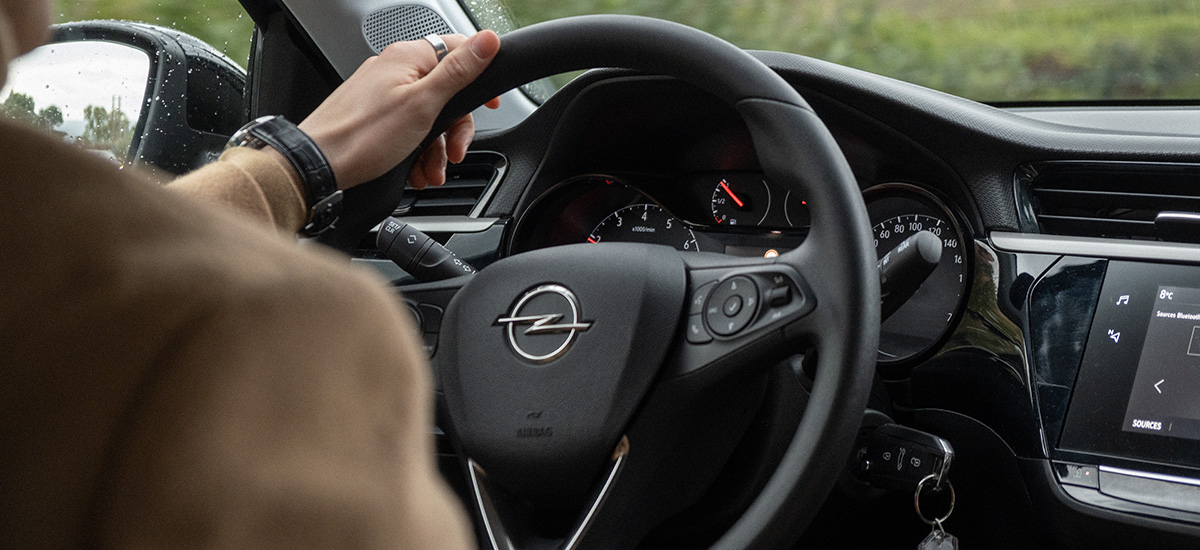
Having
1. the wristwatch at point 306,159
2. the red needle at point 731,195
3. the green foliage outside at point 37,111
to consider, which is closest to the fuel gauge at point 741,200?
the red needle at point 731,195

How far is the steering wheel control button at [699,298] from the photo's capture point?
3.38ft

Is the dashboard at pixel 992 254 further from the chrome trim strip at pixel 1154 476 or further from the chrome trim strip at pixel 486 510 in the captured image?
the chrome trim strip at pixel 486 510

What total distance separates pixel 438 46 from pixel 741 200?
62cm

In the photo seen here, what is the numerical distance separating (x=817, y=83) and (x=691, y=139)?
10.8 inches

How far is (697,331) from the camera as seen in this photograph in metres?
1.02

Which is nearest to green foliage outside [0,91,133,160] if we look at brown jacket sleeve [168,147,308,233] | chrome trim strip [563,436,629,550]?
brown jacket sleeve [168,147,308,233]

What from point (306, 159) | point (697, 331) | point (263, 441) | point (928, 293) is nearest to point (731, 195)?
point (928, 293)

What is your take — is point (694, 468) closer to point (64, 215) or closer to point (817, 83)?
point (817, 83)

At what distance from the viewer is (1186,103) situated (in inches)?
63.7

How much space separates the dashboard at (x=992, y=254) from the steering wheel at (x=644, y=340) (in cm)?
29

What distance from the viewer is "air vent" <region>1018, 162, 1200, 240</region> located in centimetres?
132

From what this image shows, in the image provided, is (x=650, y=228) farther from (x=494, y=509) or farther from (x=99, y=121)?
(x=99, y=121)

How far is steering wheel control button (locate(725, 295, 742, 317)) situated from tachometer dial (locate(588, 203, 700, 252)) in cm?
67

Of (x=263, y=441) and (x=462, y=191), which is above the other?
(x=263, y=441)
